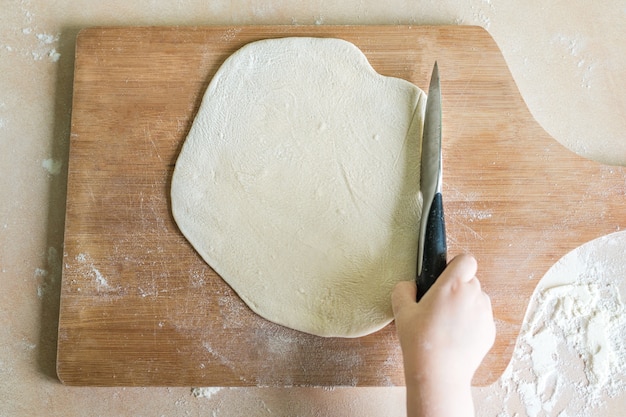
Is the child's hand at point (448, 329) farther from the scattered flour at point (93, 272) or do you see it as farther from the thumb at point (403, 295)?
the scattered flour at point (93, 272)

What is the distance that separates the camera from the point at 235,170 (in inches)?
45.9

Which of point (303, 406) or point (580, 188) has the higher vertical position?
point (580, 188)

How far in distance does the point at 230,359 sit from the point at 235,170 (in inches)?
17.4

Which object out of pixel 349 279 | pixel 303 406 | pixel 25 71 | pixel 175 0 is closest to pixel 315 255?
pixel 349 279

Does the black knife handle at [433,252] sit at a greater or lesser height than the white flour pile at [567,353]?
greater

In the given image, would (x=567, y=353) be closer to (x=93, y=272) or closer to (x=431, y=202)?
(x=431, y=202)

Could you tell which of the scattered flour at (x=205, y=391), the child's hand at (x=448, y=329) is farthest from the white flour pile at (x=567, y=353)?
the scattered flour at (x=205, y=391)

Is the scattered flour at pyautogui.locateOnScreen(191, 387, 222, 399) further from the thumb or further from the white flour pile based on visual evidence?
the white flour pile

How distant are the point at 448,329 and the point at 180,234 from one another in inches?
25.5

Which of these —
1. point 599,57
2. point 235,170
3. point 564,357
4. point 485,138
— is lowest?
point 564,357

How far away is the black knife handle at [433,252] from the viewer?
1.03 metres

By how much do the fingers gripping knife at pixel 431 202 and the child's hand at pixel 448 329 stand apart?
0.11 ft

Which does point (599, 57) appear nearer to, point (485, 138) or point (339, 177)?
point (485, 138)

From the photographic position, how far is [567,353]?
3.94 ft
